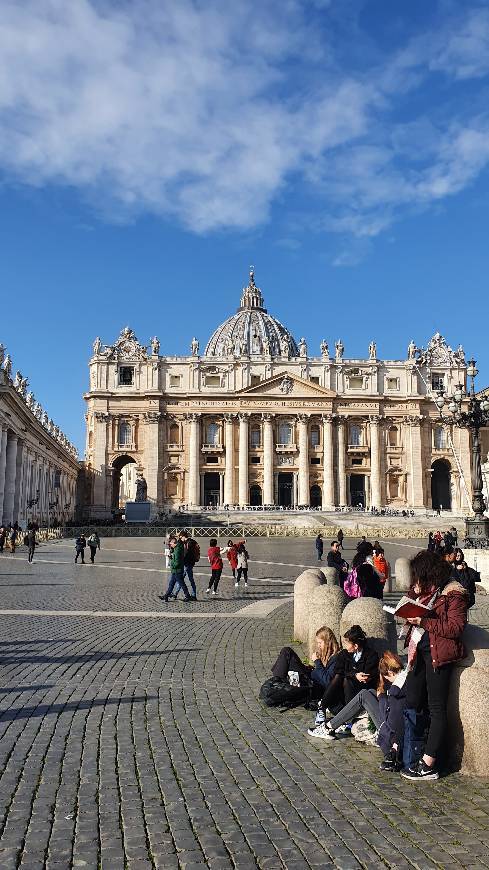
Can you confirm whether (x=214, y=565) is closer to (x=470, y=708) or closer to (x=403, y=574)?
(x=403, y=574)

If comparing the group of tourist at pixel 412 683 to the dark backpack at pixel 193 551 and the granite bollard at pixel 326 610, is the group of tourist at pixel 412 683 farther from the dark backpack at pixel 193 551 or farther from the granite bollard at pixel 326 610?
the dark backpack at pixel 193 551

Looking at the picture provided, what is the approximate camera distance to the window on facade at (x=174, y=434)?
2899 inches

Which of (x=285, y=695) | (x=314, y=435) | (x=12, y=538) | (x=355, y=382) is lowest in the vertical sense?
(x=285, y=695)

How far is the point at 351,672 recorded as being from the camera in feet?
21.6

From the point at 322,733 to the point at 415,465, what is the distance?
69.6 meters

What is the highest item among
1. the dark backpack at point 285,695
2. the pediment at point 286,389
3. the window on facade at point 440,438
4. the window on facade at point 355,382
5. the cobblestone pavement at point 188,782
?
the window on facade at point 355,382

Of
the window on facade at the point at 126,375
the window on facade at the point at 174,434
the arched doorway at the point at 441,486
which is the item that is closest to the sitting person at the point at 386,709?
the window on facade at the point at 174,434

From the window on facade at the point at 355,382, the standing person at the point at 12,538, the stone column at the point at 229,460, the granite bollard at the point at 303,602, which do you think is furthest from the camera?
the window on facade at the point at 355,382

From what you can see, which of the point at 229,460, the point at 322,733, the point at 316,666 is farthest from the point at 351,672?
the point at 229,460

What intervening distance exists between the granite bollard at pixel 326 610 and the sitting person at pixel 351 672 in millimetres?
1797

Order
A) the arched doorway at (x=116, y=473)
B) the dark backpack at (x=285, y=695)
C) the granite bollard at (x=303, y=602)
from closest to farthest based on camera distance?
the dark backpack at (x=285, y=695) < the granite bollard at (x=303, y=602) < the arched doorway at (x=116, y=473)

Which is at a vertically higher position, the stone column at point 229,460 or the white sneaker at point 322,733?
the stone column at point 229,460

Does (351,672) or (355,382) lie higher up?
(355,382)

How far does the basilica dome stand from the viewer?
327ft
